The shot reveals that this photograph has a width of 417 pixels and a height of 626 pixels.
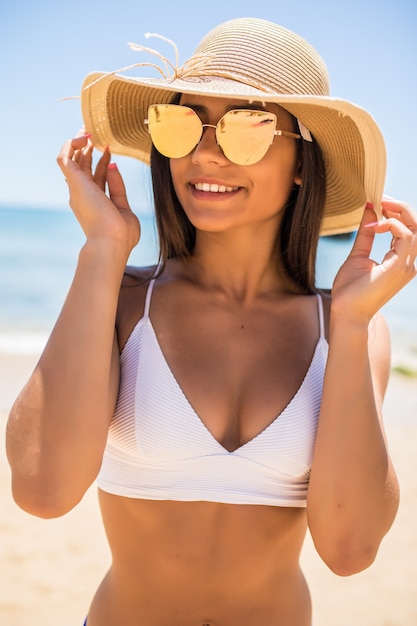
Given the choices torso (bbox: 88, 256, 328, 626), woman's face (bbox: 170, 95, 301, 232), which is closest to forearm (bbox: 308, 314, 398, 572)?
torso (bbox: 88, 256, 328, 626)

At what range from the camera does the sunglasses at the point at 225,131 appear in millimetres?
2305

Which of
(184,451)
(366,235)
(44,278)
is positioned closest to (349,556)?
(184,451)

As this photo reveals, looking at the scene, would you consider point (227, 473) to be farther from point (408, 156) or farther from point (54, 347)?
point (408, 156)

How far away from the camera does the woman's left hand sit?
2.26m

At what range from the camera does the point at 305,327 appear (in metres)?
2.66

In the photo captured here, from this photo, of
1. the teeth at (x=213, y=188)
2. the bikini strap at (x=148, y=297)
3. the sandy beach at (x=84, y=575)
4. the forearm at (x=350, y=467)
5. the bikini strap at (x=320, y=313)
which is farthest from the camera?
the sandy beach at (x=84, y=575)

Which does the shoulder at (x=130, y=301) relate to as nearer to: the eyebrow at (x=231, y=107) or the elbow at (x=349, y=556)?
the eyebrow at (x=231, y=107)

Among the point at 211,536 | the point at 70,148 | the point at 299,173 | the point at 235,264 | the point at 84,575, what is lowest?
the point at 84,575

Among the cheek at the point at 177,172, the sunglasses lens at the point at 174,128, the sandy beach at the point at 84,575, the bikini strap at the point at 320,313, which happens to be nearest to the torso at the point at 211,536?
the bikini strap at the point at 320,313

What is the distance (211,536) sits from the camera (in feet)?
7.68

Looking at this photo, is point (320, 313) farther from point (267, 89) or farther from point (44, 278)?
point (44, 278)

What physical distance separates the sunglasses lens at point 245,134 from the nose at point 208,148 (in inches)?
1.7

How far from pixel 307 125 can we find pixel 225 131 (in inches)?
14.9

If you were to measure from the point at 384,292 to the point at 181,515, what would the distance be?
3.13 feet
